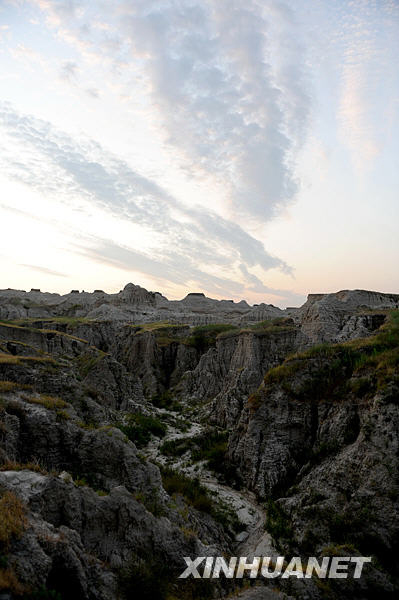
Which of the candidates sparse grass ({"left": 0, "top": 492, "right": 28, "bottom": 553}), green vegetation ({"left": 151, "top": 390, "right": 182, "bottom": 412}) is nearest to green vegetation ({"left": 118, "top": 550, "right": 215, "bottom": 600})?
sparse grass ({"left": 0, "top": 492, "right": 28, "bottom": 553})

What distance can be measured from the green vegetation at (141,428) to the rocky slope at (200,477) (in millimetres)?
121

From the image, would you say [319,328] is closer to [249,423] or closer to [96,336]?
[249,423]

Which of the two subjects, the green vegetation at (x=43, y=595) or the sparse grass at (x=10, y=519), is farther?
the sparse grass at (x=10, y=519)

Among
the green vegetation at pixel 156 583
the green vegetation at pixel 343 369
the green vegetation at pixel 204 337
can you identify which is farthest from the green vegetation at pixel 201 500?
the green vegetation at pixel 204 337

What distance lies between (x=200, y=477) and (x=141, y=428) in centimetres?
820

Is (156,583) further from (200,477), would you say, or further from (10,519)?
(200,477)

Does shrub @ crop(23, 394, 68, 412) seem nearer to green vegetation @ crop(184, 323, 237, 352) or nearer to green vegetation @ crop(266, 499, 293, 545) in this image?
green vegetation @ crop(266, 499, 293, 545)

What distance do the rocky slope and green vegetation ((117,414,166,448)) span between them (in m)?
0.12

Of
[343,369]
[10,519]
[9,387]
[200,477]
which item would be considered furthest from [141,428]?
[10,519]

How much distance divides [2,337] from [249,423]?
72.1 ft

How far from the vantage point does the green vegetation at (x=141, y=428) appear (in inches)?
952

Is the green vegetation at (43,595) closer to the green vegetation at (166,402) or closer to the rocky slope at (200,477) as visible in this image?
the rocky slope at (200,477)

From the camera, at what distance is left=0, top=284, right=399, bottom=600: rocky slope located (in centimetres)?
680

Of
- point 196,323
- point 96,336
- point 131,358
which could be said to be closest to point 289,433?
point 131,358
